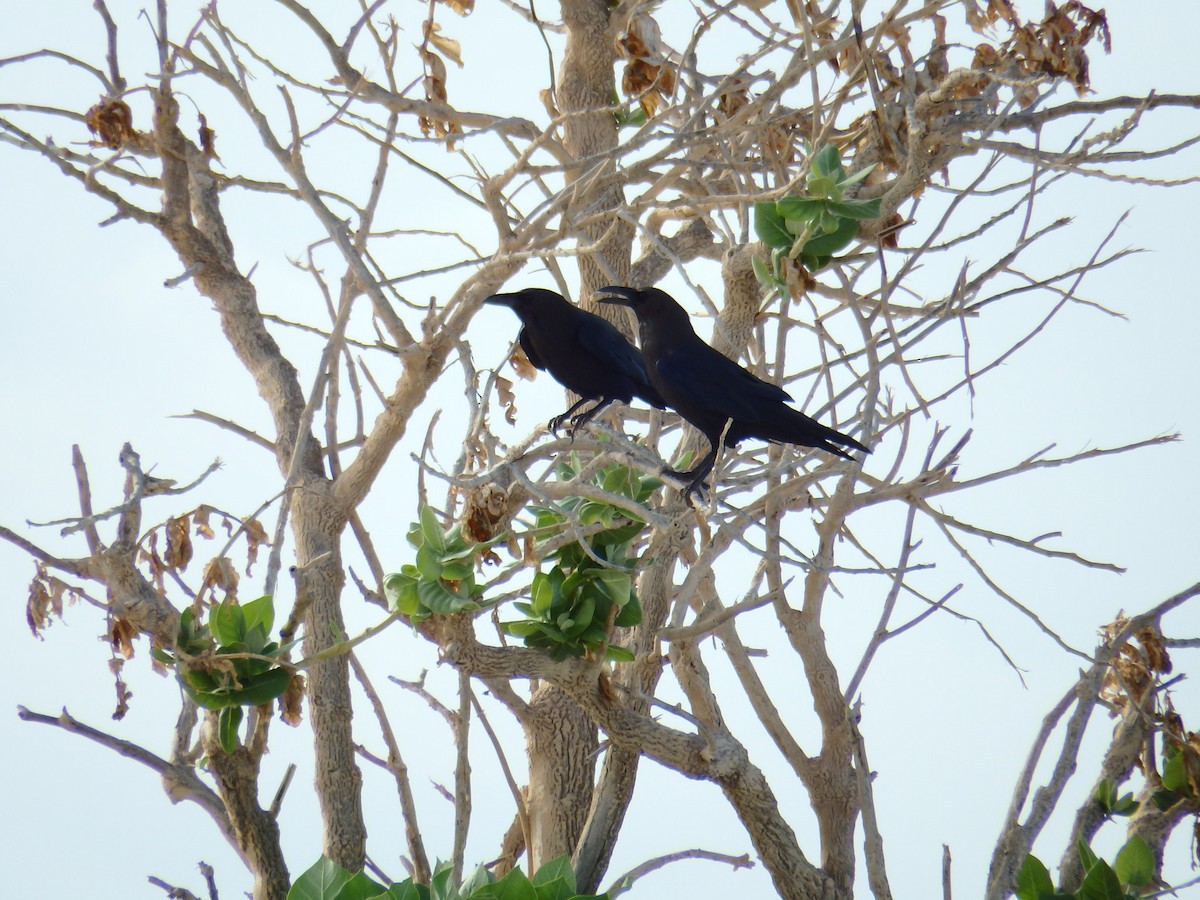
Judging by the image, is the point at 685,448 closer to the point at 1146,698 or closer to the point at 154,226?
the point at 1146,698

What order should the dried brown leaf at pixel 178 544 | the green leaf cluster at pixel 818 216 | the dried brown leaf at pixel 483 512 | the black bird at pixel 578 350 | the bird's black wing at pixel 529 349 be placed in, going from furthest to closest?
1. the bird's black wing at pixel 529 349
2. the black bird at pixel 578 350
3. the dried brown leaf at pixel 178 544
4. the green leaf cluster at pixel 818 216
5. the dried brown leaf at pixel 483 512

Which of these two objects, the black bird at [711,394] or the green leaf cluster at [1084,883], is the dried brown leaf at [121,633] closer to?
the black bird at [711,394]

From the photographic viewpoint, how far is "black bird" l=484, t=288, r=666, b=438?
405cm

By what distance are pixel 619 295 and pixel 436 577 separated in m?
1.51

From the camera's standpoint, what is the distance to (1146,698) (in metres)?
3.64

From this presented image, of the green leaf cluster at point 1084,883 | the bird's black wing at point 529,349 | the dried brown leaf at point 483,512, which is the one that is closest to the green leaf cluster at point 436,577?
the dried brown leaf at point 483,512

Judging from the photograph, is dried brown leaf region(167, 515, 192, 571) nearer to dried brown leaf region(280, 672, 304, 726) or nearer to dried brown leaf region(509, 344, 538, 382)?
dried brown leaf region(280, 672, 304, 726)

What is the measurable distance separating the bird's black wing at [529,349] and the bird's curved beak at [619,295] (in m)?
0.28

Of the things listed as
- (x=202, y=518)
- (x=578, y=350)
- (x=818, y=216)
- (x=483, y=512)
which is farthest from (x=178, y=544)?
(x=818, y=216)

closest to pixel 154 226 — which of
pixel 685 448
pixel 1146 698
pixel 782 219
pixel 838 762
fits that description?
pixel 685 448

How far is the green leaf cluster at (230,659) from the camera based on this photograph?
3039 millimetres

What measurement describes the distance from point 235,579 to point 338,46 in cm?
167

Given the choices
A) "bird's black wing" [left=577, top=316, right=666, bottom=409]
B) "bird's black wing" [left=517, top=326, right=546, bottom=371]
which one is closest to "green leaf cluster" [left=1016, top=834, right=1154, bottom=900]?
"bird's black wing" [left=577, top=316, right=666, bottom=409]

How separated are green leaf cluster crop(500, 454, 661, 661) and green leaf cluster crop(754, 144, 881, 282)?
69 centimetres
